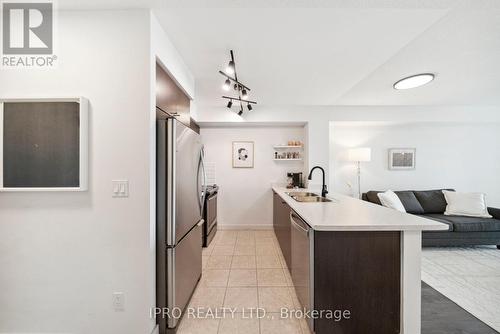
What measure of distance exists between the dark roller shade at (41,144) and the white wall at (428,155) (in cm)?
429

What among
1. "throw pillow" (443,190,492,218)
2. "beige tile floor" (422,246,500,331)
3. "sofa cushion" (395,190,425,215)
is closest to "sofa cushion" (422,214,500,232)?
"throw pillow" (443,190,492,218)

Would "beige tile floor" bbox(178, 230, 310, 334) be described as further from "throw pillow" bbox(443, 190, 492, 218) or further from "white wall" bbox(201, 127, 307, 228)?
"throw pillow" bbox(443, 190, 492, 218)

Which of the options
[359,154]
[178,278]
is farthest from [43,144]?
[359,154]

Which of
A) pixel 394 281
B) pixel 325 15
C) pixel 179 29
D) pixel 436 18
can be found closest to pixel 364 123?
pixel 436 18

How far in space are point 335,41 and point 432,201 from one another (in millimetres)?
3771

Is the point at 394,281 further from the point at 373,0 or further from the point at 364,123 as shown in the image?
the point at 364,123

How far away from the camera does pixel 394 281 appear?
1.49 metres

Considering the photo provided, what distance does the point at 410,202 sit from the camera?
394 centimetres

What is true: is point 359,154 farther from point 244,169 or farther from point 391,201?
point 244,169

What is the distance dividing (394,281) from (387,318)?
26 cm

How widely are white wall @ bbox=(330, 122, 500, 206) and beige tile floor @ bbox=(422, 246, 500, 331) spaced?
1495mm

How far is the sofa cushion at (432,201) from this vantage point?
3.91 metres

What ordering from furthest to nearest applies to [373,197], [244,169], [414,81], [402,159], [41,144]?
1. [244,169]
2. [402,159]
3. [373,197]
4. [414,81]
5. [41,144]
